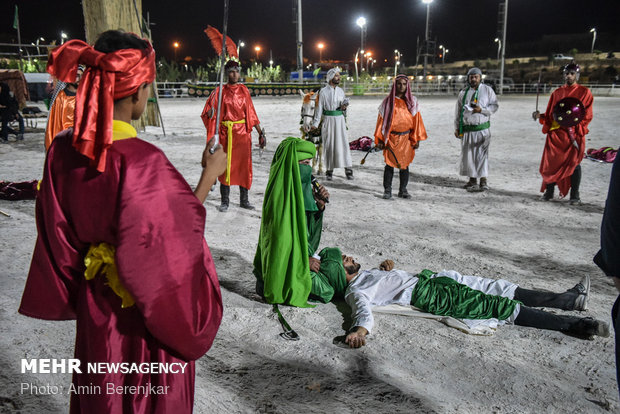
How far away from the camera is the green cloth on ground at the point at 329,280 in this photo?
3697mm

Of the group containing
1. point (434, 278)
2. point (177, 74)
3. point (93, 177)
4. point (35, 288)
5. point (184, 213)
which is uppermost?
point (177, 74)

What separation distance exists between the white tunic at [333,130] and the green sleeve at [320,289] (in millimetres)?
4943

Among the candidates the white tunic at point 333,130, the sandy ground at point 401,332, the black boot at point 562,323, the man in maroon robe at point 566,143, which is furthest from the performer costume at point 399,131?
the black boot at point 562,323

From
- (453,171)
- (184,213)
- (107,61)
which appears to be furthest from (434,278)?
(453,171)

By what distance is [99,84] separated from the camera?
1.37 meters

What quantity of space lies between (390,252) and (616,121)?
48.6 feet

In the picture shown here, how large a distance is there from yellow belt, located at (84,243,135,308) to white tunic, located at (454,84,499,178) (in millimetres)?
6775

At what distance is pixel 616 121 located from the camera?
1583 centimetres

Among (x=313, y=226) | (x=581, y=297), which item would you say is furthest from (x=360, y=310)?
(x=581, y=297)

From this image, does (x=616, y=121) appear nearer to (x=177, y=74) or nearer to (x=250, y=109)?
(x=250, y=109)

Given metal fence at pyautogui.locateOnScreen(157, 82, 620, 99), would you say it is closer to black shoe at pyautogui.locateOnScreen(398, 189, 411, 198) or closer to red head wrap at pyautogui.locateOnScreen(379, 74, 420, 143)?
red head wrap at pyautogui.locateOnScreen(379, 74, 420, 143)

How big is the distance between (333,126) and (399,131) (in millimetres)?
1734

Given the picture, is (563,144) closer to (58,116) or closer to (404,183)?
(404,183)

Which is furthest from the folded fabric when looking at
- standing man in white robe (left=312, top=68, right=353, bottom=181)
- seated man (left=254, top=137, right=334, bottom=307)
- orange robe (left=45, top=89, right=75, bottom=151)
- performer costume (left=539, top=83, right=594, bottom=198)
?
standing man in white robe (left=312, top=68, right=353, bottom=181)
